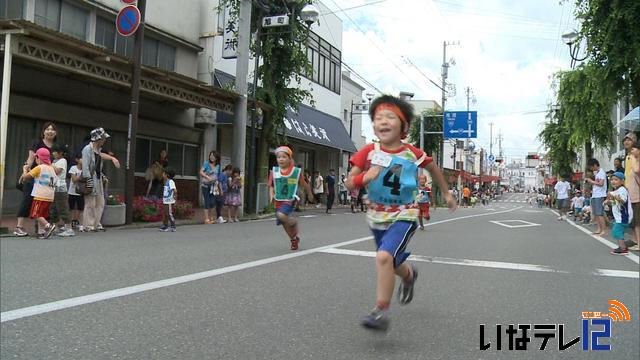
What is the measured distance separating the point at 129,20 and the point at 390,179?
10458 mm

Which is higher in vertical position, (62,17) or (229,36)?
(229,36)

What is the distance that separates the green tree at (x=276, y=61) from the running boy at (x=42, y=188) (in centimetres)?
984

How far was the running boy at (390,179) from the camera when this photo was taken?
11.9 feet

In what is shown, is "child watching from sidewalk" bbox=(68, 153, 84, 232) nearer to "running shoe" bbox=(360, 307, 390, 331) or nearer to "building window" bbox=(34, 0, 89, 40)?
"building window" bbox=(34, 0, 89, 40)

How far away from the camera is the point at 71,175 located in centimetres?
977

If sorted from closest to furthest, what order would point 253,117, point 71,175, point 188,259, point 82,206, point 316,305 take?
point 316,305 → point 188,259 → point 71,175 → point 82,206 → point 253,117

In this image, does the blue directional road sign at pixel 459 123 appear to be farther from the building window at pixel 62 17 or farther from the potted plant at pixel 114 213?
the potted plant at pixel 114 213

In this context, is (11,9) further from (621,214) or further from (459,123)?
(459,123)

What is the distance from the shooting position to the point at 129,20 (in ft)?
39.2

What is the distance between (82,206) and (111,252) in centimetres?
360

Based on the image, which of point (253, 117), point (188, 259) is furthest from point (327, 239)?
point (253, 117)

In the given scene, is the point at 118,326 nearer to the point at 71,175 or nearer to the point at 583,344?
the point at 583,344

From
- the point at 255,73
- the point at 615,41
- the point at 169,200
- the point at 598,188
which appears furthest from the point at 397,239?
the point at 255,73

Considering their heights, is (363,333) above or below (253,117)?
below
